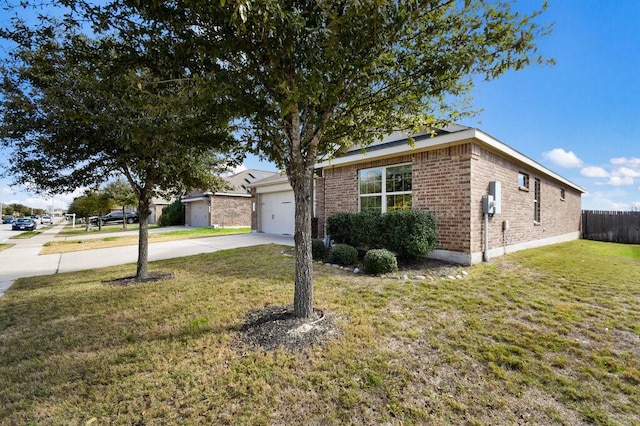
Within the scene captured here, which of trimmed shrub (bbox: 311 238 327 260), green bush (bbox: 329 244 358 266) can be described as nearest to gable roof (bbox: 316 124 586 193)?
green bush (bbox: 329 244 358 266)

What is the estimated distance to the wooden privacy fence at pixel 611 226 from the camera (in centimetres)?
1486

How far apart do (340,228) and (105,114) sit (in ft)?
21.0

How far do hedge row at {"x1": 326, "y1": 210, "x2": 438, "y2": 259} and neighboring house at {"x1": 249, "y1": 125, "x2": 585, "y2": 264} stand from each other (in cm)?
68

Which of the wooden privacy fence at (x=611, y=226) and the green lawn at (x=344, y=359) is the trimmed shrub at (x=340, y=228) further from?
the wooden privacy fence at (x=611, y=226)

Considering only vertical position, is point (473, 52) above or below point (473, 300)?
above

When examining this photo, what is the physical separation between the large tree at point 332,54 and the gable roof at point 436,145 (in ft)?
7.46

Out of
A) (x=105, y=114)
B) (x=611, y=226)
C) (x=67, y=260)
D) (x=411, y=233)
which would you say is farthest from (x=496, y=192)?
(x=611, y=226)

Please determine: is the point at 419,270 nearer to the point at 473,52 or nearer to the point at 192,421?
the point at 473,52

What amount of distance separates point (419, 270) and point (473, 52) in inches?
188

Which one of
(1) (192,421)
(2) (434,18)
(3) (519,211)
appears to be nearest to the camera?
(1) (192,421)

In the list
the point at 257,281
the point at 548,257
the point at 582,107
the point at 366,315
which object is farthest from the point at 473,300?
the point at 582,107

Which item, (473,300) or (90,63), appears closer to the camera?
(90,63)

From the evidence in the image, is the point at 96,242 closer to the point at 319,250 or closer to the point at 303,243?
the point at 319,250

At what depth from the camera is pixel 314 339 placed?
10.6 feet
